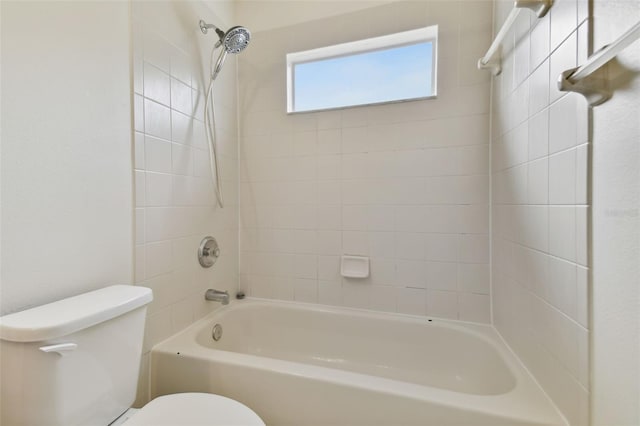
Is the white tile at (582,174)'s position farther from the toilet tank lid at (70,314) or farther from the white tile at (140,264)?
the white tile at (140,264)

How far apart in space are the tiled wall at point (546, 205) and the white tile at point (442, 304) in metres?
0.24

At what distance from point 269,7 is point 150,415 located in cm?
219

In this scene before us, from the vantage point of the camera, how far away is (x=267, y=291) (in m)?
1.83

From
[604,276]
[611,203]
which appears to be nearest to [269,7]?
[611,203]

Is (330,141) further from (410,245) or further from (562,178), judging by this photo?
(562,178)

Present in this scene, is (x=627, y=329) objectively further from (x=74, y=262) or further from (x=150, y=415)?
(x=74, y=262)

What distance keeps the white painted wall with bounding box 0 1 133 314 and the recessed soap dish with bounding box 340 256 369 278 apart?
1.09 m

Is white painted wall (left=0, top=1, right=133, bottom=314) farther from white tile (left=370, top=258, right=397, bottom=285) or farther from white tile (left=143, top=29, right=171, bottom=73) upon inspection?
white tile (left=370, top=258, right=397, bottom=285)

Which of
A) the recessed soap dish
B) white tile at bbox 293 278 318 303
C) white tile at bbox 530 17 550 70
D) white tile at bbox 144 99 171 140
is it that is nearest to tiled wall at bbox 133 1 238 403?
white tile at bbox 144 99 171 140

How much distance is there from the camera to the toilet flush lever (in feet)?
2.16

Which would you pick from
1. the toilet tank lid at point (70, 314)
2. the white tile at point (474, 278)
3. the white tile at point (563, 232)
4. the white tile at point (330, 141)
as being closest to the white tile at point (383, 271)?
the white tile at point (474, 278)

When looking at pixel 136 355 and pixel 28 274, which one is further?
pixel 136 355

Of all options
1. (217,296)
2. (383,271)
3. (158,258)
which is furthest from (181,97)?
(383,271)

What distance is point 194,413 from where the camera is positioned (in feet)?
2.79
